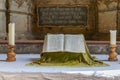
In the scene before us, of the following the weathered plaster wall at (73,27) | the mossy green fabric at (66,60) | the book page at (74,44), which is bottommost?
the mossy green fabric at (66,60)

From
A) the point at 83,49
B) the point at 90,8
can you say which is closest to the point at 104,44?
the point at 83,49

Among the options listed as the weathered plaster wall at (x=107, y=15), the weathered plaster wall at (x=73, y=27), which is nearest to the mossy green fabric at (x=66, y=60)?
the weathered plaster wall at (x=107, y=15)

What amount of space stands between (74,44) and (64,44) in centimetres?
16

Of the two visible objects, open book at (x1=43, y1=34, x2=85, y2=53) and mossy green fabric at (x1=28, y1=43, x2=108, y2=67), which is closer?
mossy green fabric at (x1=28, y1=43, x2=108, y2=67)

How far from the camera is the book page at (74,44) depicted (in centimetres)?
519

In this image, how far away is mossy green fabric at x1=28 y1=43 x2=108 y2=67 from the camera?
509 cm

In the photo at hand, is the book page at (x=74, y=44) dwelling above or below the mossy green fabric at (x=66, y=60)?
above

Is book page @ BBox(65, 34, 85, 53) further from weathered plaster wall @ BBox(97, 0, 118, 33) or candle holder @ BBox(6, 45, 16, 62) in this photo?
weathered plaster wall @ BBox(97, 0, 118, 33)

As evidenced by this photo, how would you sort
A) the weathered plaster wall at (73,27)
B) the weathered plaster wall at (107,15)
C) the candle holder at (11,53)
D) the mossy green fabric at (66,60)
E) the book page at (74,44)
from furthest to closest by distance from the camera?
the weathered plaster wall at (73,27), the weathered plaster wall at (107,15), the candle holder at (11,53), the book page at (74,44), the mossy green fabric at (66,60)

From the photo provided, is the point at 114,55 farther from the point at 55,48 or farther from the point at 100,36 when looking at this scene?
the point at 100,36

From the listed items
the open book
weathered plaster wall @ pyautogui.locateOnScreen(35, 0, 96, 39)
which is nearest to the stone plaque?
weathered plaster wall @ pyautogui.locateOnScreen(35, 0, 96, 39)

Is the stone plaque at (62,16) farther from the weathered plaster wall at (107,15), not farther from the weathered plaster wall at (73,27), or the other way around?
the weathered plaster wall at (107,15)

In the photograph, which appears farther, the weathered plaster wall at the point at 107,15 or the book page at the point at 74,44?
the weathered plaster wall at the point at 107,15

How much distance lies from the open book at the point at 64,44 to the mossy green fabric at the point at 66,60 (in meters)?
0.06
